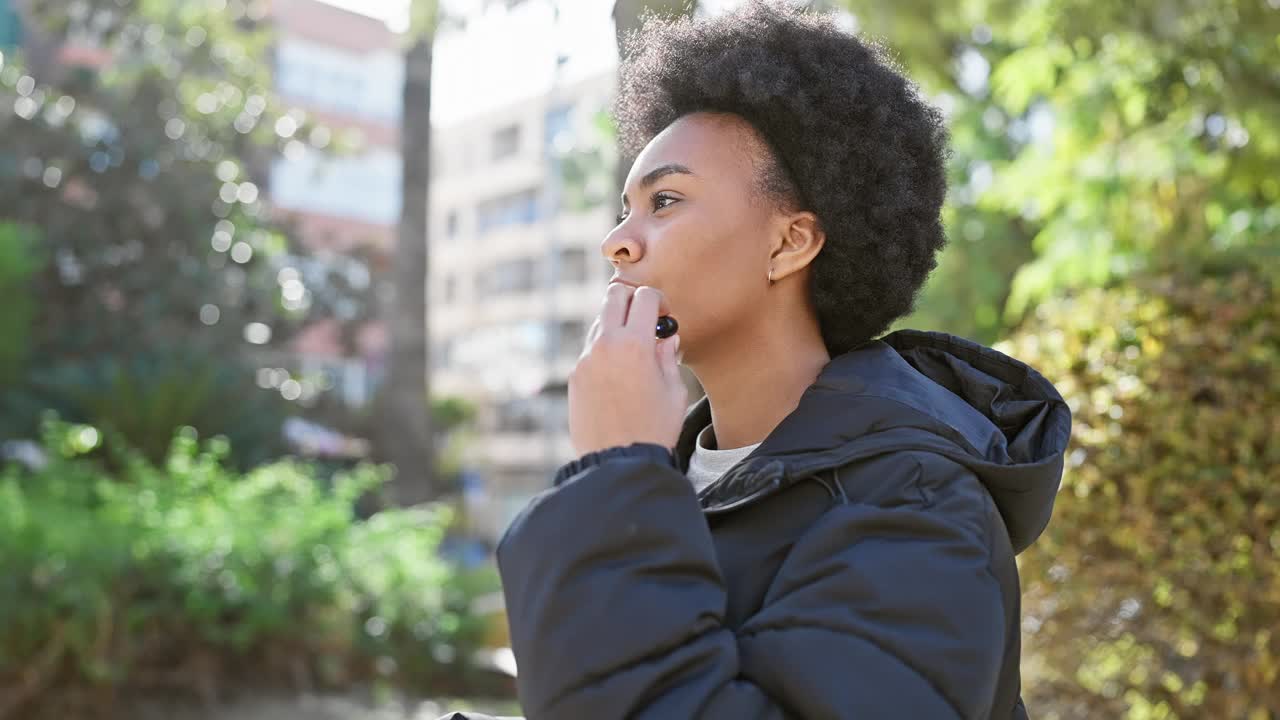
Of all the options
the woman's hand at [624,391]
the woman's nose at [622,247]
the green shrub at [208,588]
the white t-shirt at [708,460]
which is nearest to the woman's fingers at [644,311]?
the woman's hand at [624,391]

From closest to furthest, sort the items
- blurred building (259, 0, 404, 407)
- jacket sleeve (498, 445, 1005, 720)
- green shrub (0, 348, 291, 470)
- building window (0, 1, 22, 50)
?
jacket sleeve (498, 445, 1005, 720) → green shrub (0, 348, 291, 470) → building window (0, 1, 22, 50) → blurred building (259, 0, 404, 407)

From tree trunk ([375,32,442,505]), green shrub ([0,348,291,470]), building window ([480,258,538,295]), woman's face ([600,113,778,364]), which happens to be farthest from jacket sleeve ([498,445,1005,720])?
building window ([480,258,538,295])

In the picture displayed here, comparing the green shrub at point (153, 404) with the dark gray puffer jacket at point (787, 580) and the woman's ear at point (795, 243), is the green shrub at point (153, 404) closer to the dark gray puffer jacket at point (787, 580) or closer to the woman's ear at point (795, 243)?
the woman's ear at point (795, 243)

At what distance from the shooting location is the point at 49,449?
7945mm

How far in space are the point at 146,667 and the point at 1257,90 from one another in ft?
19.0

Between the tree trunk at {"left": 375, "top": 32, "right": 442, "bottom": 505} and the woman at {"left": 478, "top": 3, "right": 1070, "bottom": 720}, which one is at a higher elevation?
the tree trunk at {"left": 375, "top": 32, "right": 442, "bottom": 505}

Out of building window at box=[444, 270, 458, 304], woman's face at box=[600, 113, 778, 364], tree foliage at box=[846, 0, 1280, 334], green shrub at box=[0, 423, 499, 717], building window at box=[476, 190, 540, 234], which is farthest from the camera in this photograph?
building window at box=[444, 270, 458, 304]

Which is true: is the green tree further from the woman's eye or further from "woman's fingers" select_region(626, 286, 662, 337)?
"woman's fingers" select_region(626, 286, 662, 337)

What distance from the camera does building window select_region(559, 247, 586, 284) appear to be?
61.5 m

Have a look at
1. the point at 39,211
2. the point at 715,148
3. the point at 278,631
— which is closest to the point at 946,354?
the point at 715,148

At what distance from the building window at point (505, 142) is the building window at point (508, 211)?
2486 millimetres

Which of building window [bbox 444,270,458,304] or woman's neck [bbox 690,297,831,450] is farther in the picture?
building window [bbox 444,270,458,304]

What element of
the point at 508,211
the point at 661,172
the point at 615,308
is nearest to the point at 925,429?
the point at 615,308

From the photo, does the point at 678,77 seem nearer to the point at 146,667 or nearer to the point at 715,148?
the point at 715,148
